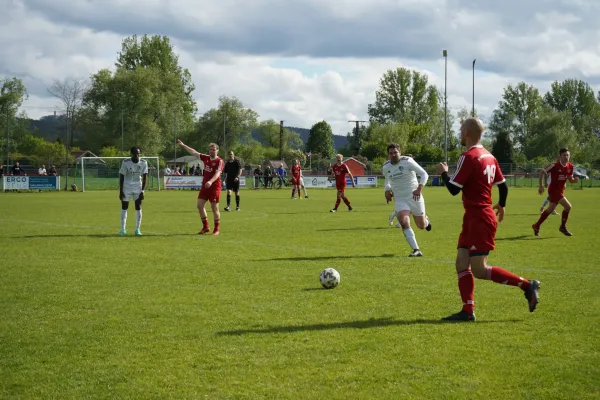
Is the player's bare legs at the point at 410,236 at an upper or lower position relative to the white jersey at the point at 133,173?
lower

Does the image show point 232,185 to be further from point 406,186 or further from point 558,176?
point 406,186

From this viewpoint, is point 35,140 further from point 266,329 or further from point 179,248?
point 266,329

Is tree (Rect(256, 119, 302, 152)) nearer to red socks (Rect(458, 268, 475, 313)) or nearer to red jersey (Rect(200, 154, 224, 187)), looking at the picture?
red jersey (Rect(200, 154, 224, 187))

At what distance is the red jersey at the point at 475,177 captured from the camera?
23.5 ft

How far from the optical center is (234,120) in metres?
109

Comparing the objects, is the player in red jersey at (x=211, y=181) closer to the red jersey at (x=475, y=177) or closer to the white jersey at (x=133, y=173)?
the white jersey at (x=133, y=173)

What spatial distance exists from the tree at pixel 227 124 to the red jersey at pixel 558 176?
93549 mm

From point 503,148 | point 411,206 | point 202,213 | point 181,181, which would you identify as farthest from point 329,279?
point 503,148

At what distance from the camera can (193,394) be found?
4949mm

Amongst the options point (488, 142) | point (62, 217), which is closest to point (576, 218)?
point (62, 217)

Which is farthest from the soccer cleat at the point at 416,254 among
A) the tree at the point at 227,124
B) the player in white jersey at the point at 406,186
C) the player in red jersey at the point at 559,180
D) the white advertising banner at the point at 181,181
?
the tree at the point at 227,124

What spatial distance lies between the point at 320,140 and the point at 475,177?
5578 inches

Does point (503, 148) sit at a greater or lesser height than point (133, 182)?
greater

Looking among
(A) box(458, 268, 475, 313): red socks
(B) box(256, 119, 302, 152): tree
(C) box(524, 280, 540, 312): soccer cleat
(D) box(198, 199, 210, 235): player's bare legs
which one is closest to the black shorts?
(D) box(198, 199, 210, 235): player's bare legs
